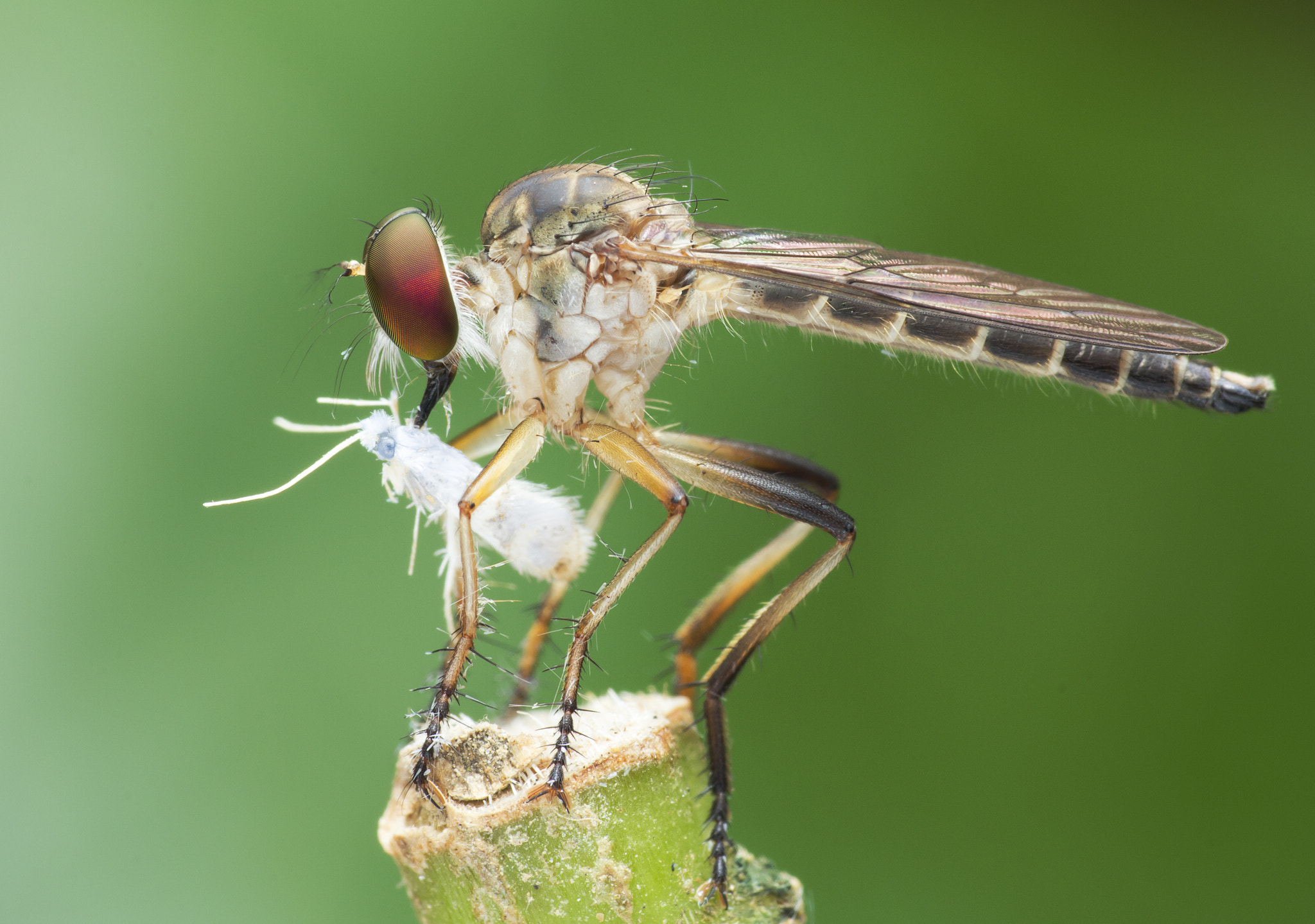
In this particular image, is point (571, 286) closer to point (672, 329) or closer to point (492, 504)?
point (672, 329)

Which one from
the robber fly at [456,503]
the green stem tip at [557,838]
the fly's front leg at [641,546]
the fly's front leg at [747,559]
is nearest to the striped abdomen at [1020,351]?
the fly's front leg at [747,559]

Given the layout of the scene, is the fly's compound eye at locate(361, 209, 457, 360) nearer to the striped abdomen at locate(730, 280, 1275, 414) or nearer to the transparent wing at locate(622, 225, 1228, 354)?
the transparent wing at locate(622, 225, 1228, 354)

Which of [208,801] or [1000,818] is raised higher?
[208,801]

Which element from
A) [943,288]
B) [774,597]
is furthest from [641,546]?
[943,288]

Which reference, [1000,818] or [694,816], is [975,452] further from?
[694,816]

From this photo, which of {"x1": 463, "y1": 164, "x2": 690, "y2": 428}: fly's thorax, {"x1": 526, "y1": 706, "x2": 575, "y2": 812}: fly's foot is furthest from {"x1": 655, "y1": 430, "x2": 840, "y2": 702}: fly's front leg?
{"x1": 526, "y1": 706, "x2": 575, "y2": 812}: fly's foot

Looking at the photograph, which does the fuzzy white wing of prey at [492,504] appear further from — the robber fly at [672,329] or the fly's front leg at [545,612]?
the fly's front leg at [545,612]

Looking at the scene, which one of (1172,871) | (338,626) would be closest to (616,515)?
(338,626)
